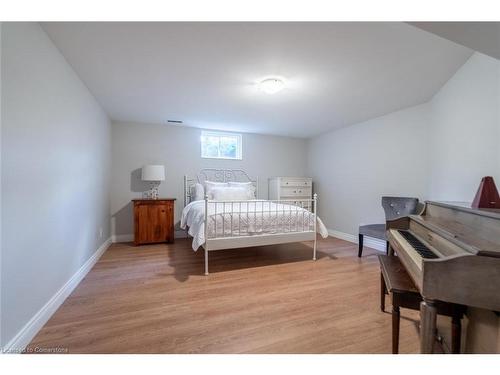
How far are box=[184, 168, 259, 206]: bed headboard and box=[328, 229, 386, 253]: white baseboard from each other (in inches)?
72.3

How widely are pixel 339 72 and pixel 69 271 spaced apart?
10.6ft

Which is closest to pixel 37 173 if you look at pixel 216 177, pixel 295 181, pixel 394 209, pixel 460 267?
pixel 460 267

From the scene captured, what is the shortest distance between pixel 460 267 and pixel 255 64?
2011 millimetres

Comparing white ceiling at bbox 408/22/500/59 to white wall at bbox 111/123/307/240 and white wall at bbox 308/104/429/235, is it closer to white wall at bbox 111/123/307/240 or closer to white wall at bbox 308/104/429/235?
white wall at bbox 308/104/429/235

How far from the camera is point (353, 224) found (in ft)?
13.1

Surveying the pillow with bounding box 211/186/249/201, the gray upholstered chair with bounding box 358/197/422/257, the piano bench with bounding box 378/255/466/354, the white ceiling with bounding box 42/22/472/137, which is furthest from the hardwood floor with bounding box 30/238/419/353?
the white ceiling with bounding box 42/22/472/137

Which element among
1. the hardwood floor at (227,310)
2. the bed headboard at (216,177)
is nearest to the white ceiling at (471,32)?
the hardwood floor at (227,310)

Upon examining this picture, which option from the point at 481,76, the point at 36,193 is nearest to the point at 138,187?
the point at 36,193

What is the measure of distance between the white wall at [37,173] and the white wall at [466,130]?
3.41 meters

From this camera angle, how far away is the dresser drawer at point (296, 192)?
4.60 m

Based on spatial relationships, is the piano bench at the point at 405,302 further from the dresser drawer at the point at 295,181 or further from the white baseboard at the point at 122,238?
the white baseboard at the point at 122,238

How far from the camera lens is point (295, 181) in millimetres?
4668

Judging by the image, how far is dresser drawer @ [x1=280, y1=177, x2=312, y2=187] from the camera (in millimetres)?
4582
